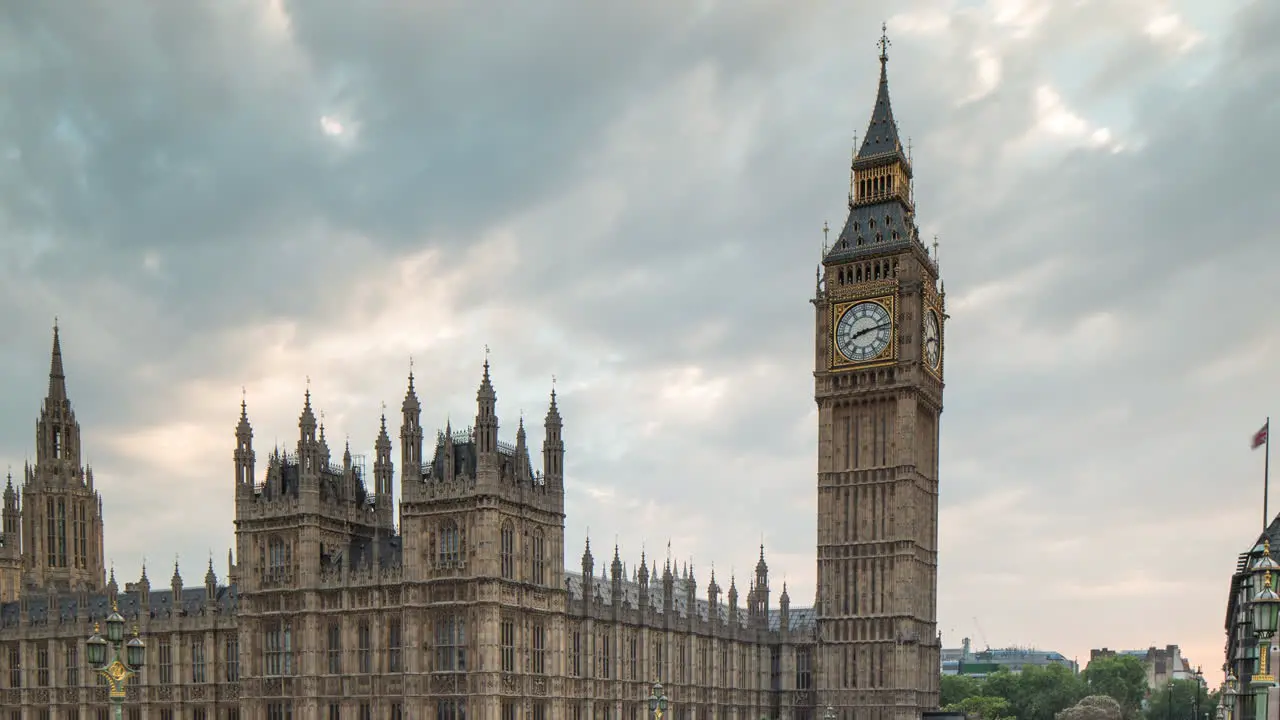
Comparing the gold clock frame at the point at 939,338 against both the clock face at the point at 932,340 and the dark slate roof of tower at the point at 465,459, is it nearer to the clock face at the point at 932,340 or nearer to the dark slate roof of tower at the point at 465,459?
the clock face at the point at 932,340

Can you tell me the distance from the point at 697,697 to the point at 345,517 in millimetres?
35007

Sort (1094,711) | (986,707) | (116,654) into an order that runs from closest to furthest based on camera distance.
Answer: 1. (116,654)
2. (1094,711)
3. (986,707)

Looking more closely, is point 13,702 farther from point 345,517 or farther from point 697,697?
point 697,697

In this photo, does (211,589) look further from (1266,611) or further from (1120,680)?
(1120,680)

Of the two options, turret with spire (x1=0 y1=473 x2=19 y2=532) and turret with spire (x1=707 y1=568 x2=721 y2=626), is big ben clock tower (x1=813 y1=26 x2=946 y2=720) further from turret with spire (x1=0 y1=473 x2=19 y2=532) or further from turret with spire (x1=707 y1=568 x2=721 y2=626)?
turret with spire (x1=0 y1=473 x2=19 y2=532)

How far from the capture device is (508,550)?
81.1m

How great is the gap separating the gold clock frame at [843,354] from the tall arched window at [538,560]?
3925cm

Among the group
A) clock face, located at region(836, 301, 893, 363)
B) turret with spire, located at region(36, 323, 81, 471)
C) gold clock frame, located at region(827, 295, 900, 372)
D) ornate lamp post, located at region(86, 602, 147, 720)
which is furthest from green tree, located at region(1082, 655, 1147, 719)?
ornate lamp post, located at region(86, 602, 147, 720)

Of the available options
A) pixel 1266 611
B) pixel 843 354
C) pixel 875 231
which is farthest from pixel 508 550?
pixel 1266 611

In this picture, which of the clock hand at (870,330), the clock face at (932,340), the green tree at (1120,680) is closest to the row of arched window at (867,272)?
the clock hand at (870,330)

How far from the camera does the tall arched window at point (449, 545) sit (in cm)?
7994

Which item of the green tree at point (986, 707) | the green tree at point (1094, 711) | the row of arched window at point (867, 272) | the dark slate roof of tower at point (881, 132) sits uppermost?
the dark slate roof of tower at point (881, 132)

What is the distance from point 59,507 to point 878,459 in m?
76.6

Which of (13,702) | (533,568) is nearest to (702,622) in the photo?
(533,568)
